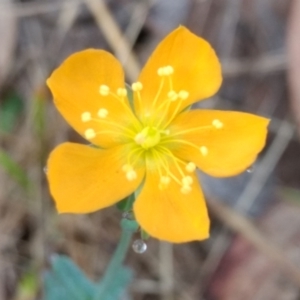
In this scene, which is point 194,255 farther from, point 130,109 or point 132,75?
point 130,109

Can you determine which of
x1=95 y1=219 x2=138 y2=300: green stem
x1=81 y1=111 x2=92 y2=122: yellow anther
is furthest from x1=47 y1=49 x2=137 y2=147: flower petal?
x1=95 y1=219 x2=138 y2=300: green stem

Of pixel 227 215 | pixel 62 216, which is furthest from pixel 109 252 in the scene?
pixel 227 215

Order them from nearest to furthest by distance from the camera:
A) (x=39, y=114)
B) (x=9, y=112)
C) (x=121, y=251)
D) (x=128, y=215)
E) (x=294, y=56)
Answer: (x=128, y=215), (x=121, y=251), (x=39, y=114), (x=294, y=56), (x=9, y=112)

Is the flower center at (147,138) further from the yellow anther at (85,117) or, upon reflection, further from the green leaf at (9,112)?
the green leaf at (9,112)

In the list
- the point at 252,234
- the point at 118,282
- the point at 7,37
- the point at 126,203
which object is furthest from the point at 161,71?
the point at 7,37

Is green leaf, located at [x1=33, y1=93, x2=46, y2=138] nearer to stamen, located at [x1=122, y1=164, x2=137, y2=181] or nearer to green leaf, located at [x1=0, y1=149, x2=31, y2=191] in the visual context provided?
green leaf, located at [x1=0, y1=149, x2=31, y2=191]

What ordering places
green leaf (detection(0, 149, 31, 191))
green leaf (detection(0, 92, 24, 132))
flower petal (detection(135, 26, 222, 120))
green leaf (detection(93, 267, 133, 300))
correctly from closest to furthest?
flower petal (detection(135, 26, 222, 120)) < green leaf (detection(93, 267, 133, 300)) < green leaf (detection(0, 149, 31, 191)) < green leaf (detection(0, 92, 24, 132))

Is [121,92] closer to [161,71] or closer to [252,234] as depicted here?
[161,71]
